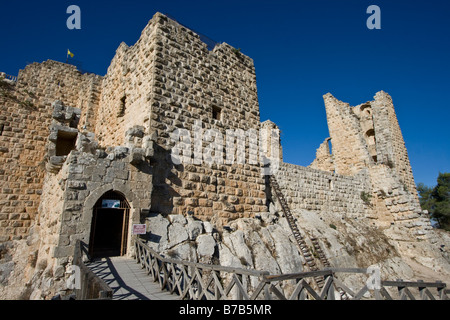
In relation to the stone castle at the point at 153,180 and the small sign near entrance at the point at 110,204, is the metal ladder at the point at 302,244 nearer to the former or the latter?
the stone castle at the point at 153,180

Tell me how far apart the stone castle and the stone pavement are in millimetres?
568

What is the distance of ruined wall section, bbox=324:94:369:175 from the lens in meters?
17.9

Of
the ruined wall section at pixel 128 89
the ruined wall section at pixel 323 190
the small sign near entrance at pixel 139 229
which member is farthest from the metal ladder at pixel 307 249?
the ruined wall section at pixel 128 89

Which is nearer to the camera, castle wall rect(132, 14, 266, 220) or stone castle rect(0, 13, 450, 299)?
stone castle rect(0, 13, 450, 299)

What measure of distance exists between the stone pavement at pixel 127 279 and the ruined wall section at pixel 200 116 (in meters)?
1.79

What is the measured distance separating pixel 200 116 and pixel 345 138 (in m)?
13.3

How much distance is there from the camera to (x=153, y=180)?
7504 mm

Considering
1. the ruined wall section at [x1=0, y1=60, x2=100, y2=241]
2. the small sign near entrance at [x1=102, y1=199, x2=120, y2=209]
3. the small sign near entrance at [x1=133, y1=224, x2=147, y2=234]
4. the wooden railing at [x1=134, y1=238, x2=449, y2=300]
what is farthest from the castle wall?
the ruined wall section at [x1=0, y1=60, x2=100, y2=241]

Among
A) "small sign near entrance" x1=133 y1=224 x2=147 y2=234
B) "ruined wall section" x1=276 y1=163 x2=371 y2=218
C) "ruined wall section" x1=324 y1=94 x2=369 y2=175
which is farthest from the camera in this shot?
"ruined wall section" x1=324 y1=94 x2=369 y2=175

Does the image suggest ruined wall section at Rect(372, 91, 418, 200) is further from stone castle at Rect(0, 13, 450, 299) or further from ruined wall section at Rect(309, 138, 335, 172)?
ruined wall section at Rect(309, 138, 335, 172)

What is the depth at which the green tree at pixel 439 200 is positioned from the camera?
2485 cm

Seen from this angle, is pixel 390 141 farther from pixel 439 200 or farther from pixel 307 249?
pixel 439 200
